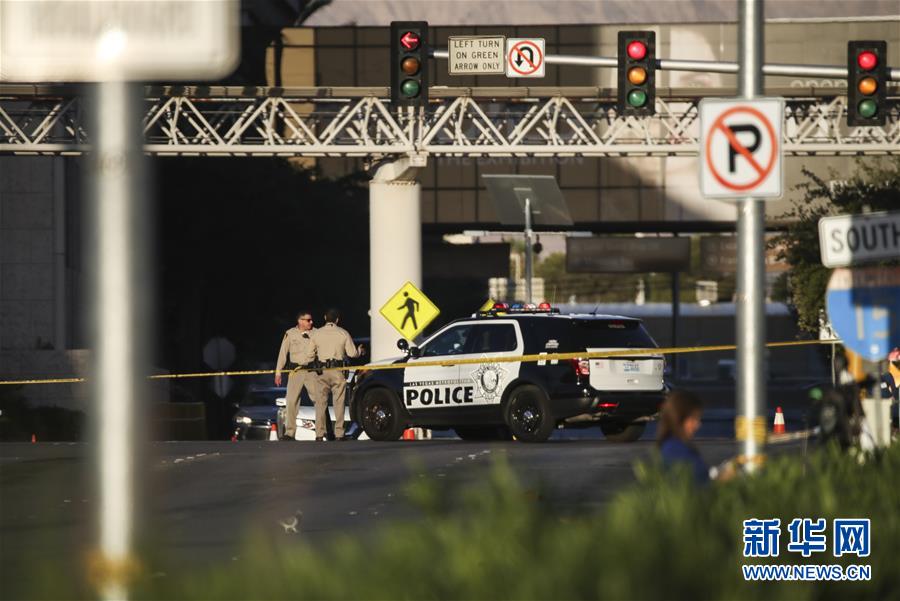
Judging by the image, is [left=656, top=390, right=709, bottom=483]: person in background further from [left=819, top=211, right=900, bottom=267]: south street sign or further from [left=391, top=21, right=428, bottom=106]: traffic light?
[left=391, top=21, right=428, bottom=106]: traffic light

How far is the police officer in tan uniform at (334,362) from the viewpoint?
91.6 ft

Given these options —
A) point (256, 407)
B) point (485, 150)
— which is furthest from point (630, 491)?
point (485, 150)

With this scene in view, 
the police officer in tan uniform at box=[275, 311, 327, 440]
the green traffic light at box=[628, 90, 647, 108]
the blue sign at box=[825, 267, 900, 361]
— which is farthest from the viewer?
Answer: the police officer in tan uniform at box=[275, 311, 327, 440]

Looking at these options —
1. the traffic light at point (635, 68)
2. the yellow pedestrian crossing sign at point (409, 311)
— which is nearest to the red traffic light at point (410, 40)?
the traffic light at point (635, 68)

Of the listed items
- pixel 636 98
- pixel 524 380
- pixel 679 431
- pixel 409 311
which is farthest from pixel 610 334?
pixel 679 431

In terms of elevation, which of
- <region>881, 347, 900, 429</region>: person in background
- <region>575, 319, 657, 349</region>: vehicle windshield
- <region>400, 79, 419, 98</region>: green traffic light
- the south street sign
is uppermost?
<region>400, 79, 419, 98</region>: green traffic light

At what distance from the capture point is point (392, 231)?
4394 cm

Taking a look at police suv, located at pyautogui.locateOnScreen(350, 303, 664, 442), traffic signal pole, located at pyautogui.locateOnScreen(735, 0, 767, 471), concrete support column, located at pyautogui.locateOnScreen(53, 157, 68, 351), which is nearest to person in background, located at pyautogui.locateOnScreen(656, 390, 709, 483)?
traffic signal pole, located at pyautogui.locateOnScreen(735, 0, 767, 471)

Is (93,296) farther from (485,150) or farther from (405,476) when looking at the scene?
(485,150)

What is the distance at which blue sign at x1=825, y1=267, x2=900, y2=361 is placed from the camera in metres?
13.7

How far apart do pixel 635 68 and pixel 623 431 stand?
512 cm

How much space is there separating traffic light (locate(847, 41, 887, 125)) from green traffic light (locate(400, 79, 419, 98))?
574 centimetres

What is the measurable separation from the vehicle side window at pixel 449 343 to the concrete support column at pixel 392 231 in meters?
16.7

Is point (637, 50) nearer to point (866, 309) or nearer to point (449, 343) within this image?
point (449, 343)
